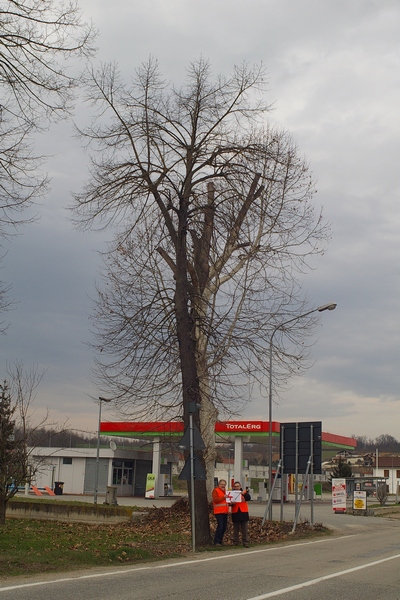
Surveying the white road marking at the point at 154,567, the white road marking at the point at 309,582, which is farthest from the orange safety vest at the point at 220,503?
the white road marking at the point at 309,582

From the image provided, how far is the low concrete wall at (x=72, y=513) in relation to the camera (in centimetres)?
2483

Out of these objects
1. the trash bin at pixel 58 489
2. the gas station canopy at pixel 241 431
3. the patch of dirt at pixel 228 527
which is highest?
the gas station canopy at pixel 241 431

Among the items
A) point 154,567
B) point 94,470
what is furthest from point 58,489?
point 154,567

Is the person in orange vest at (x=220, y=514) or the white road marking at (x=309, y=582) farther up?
the person in orange vest at (x=220, y=514)

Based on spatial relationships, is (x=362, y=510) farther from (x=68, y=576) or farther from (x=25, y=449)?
(x=68, y=576)

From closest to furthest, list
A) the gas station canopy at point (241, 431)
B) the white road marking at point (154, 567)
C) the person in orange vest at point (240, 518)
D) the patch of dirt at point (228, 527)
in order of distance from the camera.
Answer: the white road marking at point (154, 567), the person in orange vest at point (240, 518), the patch of dirt at point (228, 527), the gas station canopy at point (241, 431)

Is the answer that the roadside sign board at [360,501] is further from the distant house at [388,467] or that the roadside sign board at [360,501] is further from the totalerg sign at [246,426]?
the distant house at [388,467]

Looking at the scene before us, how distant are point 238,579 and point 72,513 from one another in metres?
17.1

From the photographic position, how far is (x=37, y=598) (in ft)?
28.0

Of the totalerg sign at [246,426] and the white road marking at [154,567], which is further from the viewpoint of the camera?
the totalerg sign at [246,426]

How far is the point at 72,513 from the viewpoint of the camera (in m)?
26.6

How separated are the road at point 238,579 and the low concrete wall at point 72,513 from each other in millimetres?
→ 9627

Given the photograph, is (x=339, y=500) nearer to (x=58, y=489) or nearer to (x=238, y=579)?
(x=58, y=489)

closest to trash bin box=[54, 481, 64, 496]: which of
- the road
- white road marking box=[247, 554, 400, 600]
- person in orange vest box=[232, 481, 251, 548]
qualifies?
person in orange vest box=[232, 481, 251, 548]
